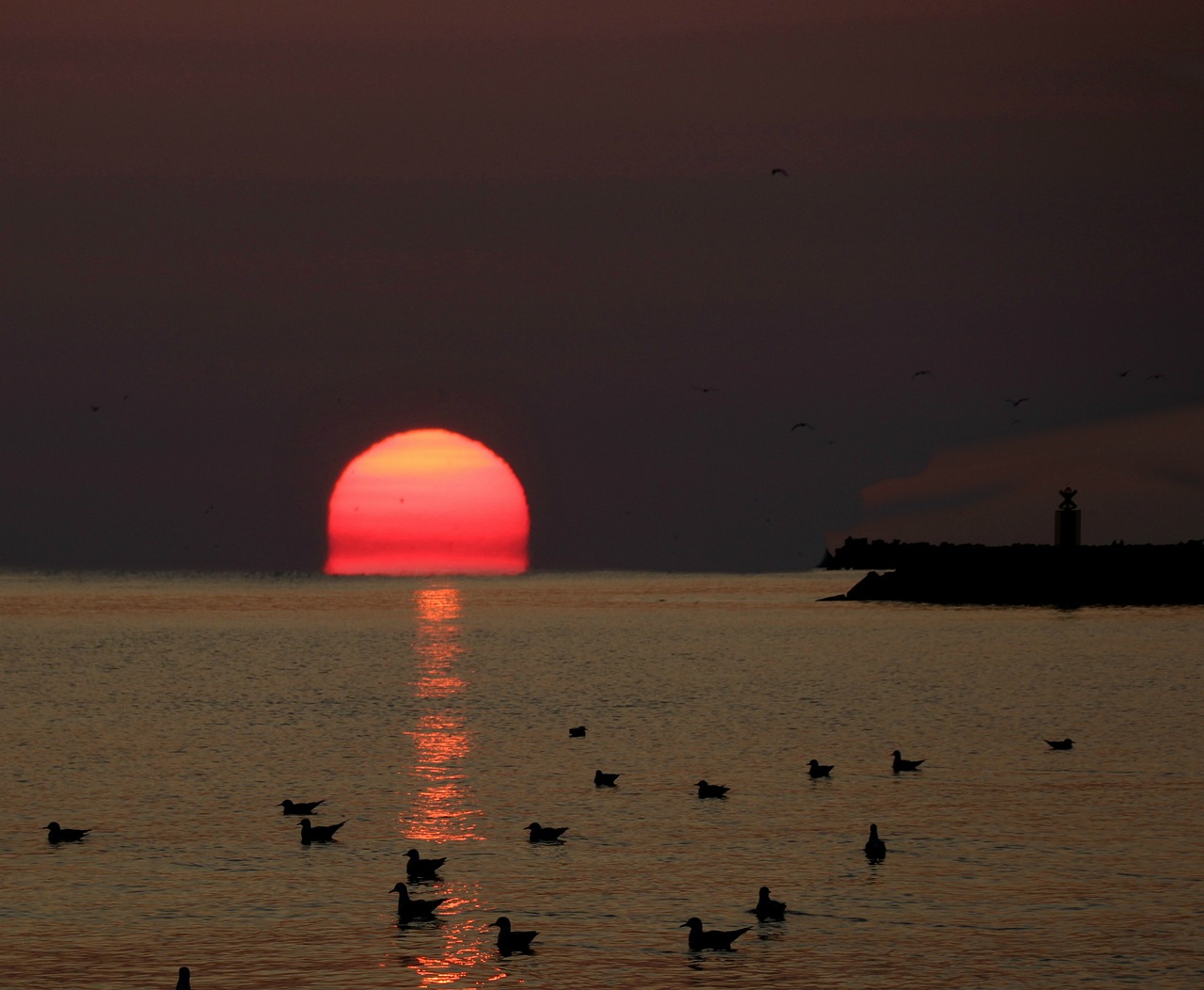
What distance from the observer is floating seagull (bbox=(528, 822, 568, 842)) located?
33812 millimetres

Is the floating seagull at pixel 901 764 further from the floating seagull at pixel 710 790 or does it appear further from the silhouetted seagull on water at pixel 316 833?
the silhouetted seagull on water at pixel 316 833

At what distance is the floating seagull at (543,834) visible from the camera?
33812 millimetres

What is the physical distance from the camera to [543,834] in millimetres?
33844

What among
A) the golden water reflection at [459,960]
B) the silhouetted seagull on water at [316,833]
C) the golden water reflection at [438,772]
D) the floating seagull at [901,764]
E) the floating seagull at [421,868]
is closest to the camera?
the golden water reflection at [459,960]

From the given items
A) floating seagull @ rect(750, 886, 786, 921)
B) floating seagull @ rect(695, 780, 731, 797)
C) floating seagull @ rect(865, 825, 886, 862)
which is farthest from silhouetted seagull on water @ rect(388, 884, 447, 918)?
floating seagull @ rect(695, 780, 731, 797)

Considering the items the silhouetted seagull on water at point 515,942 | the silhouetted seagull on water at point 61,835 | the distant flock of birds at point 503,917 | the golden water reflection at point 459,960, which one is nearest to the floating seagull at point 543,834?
the distant flock of birds at point 503,917

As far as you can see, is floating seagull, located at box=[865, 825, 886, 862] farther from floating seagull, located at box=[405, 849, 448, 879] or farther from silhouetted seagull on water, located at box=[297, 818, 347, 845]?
silhouetted seagull on water, located at box=[297, 818, 347, 845]

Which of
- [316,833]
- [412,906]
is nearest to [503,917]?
[412,906]

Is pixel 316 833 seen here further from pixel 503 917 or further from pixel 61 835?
pixel 503 917

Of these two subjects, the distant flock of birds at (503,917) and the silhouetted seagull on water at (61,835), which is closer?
the distant flock of birds at (503,917)

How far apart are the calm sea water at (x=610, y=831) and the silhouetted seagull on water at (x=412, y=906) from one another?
0.36 metres

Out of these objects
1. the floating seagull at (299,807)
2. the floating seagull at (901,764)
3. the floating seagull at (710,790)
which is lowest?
the floating seagull at (299,807)

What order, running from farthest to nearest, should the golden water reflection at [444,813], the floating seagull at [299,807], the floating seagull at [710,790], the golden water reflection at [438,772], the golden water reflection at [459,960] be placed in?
the floating seagull at [710,790] < the floating seagull at [299,807] < the golden water reflection at [438,772] < the golden water reflection at [444,813] < the golden water reflection at [459,960]

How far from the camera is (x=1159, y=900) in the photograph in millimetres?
28000
